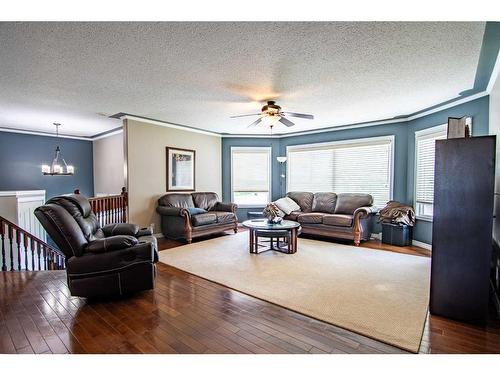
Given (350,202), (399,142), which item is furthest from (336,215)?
(399,142)

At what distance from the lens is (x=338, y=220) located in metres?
4.99

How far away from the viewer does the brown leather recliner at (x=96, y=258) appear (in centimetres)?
247

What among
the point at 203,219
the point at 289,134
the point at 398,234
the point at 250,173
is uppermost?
the point at 289,134

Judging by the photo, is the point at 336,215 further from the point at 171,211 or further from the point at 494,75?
the point at 171,211

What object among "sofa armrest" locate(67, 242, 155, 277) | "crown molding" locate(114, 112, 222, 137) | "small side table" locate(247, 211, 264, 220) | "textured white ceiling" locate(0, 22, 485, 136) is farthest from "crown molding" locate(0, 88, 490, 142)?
"sofa armrest" locate(67, 242, 155, 277)

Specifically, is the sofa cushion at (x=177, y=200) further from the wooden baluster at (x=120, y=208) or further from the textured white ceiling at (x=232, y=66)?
the textured white ceiling at (x=232, y=66)

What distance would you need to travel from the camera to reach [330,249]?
458 cm

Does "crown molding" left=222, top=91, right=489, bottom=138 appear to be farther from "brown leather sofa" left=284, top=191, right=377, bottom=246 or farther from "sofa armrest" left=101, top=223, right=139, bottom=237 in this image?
"sofa armrest" left=101, top=223, right=139, bottom=237

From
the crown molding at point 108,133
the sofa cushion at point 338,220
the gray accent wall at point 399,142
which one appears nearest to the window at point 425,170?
the gray accent wall at point 399,142

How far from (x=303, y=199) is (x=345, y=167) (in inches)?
49.9

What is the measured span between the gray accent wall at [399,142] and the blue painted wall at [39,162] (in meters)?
4.24

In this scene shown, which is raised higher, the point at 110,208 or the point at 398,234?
the point at 110,208
